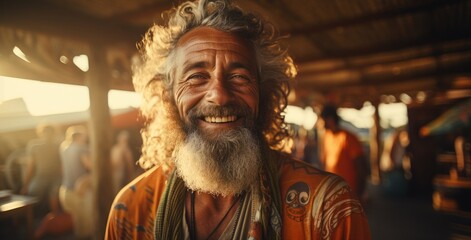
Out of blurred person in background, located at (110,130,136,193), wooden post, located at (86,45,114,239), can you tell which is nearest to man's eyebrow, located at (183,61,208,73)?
wooden post, located at (86,45,114,239)

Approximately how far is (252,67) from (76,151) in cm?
474

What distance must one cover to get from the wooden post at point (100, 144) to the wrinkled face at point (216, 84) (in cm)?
236

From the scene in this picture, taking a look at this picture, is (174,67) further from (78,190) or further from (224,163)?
(78,190)

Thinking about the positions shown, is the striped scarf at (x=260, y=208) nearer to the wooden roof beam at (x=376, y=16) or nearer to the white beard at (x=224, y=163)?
the white beard at (x=224, y=163)

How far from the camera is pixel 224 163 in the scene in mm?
1548

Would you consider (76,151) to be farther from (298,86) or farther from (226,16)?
(298,86)

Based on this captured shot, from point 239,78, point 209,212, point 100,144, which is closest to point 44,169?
point 100,144

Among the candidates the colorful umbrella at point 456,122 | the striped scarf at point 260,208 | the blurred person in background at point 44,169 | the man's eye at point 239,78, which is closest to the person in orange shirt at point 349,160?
the striped scarf at point 260,208

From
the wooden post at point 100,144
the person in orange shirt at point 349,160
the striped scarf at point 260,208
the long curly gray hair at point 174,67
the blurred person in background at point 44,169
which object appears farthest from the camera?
the blurred person in background at point 44,169

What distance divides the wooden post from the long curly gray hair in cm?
161

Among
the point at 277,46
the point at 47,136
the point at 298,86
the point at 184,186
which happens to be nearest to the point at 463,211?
the point at 298,86

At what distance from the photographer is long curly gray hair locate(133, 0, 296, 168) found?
1.73 metres

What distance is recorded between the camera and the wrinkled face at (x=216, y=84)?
60.4 inches

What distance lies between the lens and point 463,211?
642 cm
